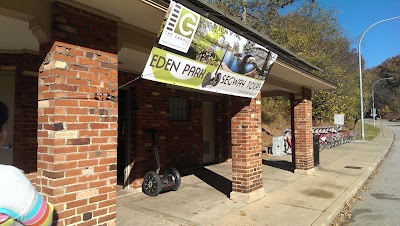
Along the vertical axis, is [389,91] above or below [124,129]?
above

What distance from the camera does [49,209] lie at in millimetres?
1555

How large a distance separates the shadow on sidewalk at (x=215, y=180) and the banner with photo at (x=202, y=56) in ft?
9.04

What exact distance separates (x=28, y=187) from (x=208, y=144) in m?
10.4

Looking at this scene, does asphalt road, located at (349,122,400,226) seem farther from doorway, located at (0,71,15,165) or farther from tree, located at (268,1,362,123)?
tree, located at (268,1,362,123)

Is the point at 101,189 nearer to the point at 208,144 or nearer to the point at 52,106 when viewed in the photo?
the point at 52,106

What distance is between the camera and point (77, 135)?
11.0 feet

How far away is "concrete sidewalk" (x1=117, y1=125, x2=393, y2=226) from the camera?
5551 mm

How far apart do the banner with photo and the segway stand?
2.51 metres

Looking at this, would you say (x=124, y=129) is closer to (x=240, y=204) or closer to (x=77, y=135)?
(x=240, y=204)

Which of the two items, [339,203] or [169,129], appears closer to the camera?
[339,203]

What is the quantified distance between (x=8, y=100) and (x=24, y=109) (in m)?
0.34

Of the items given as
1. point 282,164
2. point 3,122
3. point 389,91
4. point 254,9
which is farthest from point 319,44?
point 389,91

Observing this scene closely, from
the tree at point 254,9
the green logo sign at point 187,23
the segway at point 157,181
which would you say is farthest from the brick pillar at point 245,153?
the tree at point 254,9

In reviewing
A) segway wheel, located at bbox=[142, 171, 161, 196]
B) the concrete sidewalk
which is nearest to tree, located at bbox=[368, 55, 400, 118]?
the concrete sidewalk
